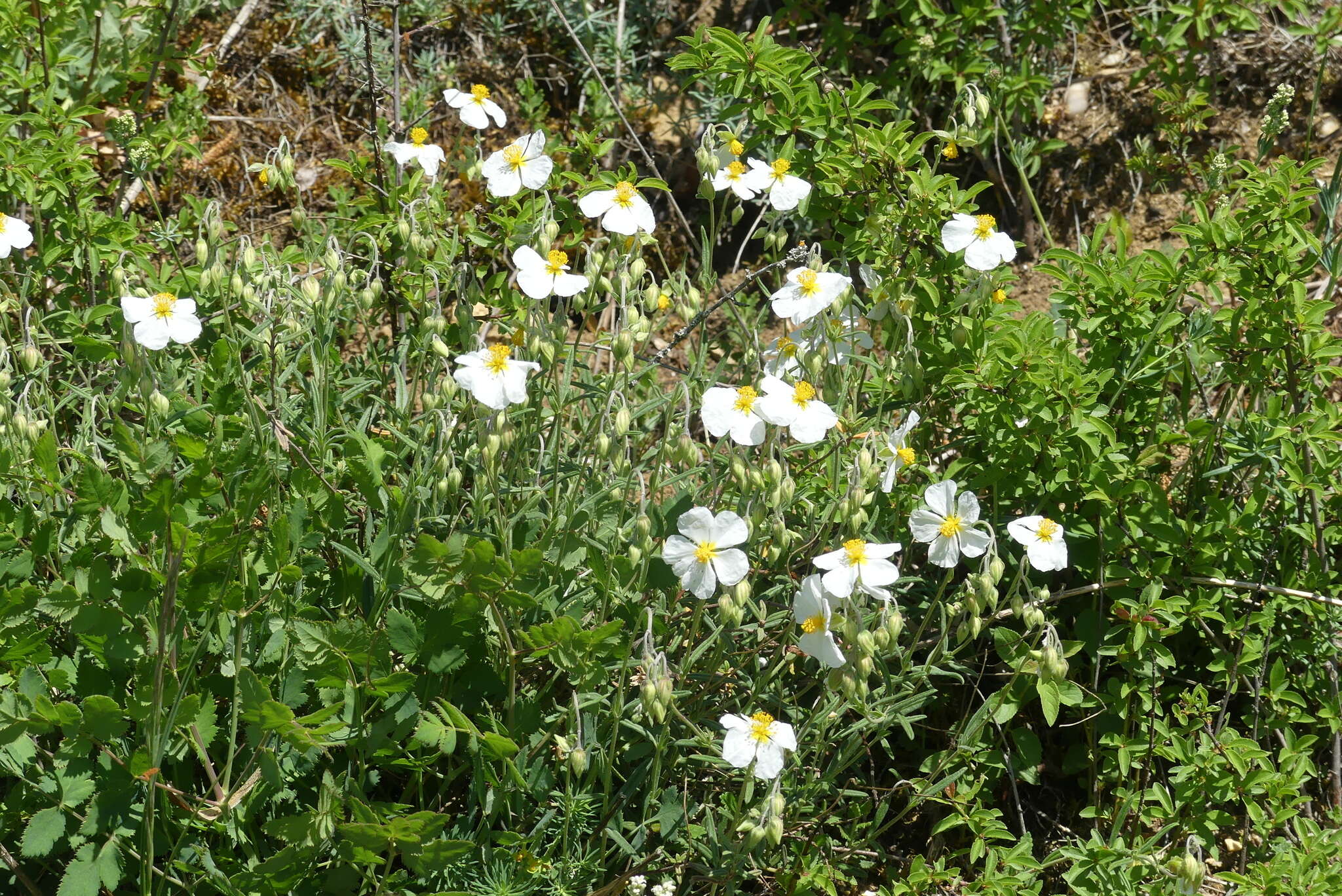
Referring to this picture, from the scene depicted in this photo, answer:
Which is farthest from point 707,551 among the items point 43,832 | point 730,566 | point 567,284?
point 43,832

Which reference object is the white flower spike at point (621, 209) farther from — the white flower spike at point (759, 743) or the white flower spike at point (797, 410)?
the white flower spike at point (759, 743)

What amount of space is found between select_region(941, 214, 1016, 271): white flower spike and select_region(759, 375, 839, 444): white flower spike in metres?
0.62

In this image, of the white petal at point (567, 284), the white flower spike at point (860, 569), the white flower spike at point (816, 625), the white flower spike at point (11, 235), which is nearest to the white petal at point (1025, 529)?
the white flower spike at point (860, 569)

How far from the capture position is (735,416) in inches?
84.1

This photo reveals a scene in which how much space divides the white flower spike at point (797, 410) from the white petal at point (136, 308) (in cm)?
119

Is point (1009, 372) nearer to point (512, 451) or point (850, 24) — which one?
point (512, 451)

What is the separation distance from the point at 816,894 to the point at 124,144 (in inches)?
103

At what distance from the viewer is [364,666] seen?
2.10 meters

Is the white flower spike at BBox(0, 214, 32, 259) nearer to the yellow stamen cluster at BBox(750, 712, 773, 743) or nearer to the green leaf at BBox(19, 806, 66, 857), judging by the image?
the green leaf at BBox(19, 806, 66, 857)

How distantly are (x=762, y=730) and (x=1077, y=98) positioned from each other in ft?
12.3

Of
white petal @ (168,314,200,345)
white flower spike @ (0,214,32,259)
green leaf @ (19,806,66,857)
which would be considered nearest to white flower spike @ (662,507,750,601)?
white petal @ (168,314,200,345)

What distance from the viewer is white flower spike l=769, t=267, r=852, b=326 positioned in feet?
7.76

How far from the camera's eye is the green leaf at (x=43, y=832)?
2.05 metres

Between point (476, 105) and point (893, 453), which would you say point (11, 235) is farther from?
point (893, 453)
